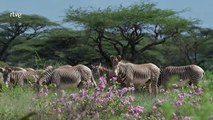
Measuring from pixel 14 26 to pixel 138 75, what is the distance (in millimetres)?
29053

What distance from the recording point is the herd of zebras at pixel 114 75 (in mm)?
12531

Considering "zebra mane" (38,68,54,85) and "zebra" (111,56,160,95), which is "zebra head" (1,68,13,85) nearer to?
"zebra mane" (38,68,54,85)

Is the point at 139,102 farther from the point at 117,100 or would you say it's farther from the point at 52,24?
the point at 52,24

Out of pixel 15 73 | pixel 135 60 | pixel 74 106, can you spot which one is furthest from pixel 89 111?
pixel 135 60

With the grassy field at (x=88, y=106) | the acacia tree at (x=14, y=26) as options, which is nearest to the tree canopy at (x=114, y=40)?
the acacia tree at (x=14, y=26)

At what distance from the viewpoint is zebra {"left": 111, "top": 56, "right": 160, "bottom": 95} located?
538 inches

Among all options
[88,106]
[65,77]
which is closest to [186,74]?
[65,77]

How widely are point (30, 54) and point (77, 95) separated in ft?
106

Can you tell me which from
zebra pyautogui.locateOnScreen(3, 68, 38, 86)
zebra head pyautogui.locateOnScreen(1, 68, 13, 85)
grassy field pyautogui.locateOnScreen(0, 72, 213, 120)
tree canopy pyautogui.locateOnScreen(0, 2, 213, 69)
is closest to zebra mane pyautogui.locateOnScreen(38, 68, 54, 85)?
zebra pyautogui.locateOnScreen(3, 68, 38, 86)

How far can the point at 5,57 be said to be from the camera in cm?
4197

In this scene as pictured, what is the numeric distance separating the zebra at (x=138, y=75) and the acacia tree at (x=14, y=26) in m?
27.6

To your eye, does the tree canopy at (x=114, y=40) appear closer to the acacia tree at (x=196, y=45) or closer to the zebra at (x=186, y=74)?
the acacia tree at (x=196, y=45)

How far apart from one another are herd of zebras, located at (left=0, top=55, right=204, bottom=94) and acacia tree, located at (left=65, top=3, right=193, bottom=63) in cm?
1871

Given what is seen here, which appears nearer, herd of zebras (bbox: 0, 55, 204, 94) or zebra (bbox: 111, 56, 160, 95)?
herd of zebras (bbox: 0, 55, 204, 94)
